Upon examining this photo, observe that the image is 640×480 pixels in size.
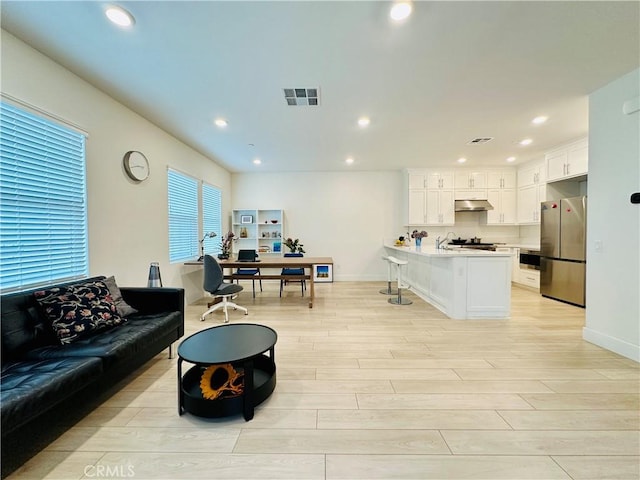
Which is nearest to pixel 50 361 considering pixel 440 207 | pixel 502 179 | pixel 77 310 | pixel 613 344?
pixel 77 310

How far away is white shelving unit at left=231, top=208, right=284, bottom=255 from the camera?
6.37 m

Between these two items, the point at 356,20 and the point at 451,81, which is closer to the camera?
the point at 356,20

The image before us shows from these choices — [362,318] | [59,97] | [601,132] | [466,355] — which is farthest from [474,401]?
[59,97]

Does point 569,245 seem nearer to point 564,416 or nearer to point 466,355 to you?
point 466,355

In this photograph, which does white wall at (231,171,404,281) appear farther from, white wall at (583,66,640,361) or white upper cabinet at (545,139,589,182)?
white wall at (583,66,640,361)

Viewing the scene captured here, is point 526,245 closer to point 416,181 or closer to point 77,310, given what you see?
point 416,181

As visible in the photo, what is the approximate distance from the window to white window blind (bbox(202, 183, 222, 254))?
8.61 feet

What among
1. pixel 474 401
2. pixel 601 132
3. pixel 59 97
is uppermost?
pixel 59 97

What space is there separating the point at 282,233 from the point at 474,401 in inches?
201

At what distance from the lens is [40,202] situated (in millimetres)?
2152

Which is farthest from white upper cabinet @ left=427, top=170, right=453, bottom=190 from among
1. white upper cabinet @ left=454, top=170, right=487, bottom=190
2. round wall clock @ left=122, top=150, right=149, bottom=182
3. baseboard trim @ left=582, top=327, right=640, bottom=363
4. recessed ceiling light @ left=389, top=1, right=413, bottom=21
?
round wall clock @ left=122, top=150, right=149, bottom=182

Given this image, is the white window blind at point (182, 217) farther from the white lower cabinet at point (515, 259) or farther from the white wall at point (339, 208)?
the white lower cabinet at point (515, 259)

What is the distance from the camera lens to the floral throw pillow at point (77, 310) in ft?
6.14

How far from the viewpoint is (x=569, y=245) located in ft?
13.8
